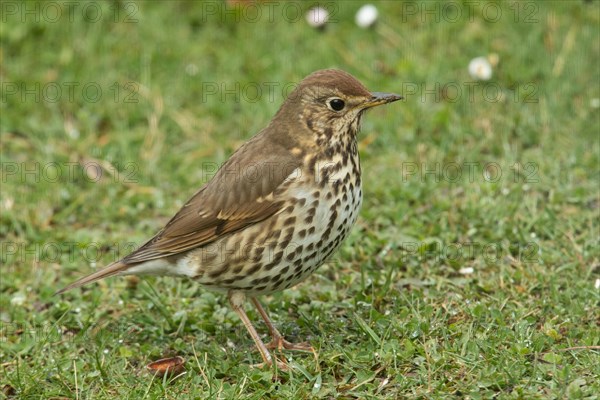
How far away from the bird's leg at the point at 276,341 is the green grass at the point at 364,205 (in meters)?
0.12

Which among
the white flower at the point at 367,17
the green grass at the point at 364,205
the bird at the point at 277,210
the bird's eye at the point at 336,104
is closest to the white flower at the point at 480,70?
the green grass at the point at 364,205

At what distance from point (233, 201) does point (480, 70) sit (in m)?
3.38

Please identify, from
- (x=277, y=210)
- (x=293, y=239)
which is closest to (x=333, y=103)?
(x=277, y=210)

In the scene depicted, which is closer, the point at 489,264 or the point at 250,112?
the point at 489,264

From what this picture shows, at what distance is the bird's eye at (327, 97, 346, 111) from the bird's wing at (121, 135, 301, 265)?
340 mm

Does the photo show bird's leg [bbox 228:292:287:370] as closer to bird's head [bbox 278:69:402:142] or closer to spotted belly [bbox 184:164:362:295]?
spotted belly [bbox 184:164:362:295]

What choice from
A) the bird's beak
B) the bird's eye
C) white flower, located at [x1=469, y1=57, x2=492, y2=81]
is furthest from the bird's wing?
white flower, located at [x1=469, y1=57, x2=492, y2=81]

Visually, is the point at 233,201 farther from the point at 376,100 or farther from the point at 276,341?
the point at 376,100

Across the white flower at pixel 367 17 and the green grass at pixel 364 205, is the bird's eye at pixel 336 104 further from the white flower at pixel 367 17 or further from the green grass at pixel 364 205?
the white flower at pixel 367 17

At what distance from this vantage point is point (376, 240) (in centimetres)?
627

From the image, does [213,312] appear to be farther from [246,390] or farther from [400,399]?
[400,399]

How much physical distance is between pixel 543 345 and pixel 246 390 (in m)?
1.49

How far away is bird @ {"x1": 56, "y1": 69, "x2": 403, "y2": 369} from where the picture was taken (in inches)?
199

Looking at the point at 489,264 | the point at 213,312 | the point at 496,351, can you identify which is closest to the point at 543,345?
the point at 496,351
